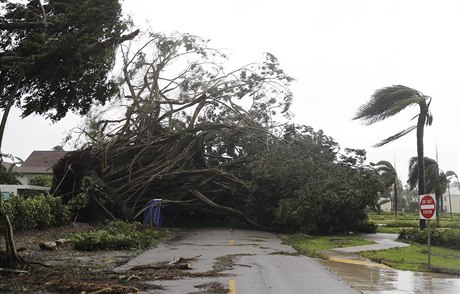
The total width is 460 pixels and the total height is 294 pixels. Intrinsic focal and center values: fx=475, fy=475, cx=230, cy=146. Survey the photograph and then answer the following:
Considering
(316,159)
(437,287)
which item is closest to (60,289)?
(437,287)

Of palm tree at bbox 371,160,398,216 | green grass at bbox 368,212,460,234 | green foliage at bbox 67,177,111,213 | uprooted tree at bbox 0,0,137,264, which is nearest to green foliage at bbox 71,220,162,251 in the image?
uprooted tree at bbox 0,0,137,264

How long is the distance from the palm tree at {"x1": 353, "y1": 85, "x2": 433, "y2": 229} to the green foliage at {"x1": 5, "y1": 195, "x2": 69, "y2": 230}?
1414 centimetres

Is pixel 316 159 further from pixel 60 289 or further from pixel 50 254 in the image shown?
pixel 60 289

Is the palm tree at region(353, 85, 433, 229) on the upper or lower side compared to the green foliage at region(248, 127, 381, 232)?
upper

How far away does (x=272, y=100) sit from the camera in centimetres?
2850

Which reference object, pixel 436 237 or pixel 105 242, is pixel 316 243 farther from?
pixel 105 242

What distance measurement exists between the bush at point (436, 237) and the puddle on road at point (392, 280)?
8.41 m

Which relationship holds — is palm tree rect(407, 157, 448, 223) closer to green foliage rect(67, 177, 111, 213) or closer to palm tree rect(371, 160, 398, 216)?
palm tree rect(371, 160, 398, 216)

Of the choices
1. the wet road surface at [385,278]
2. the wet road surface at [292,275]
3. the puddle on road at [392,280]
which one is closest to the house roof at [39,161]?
the wet road surface at [292,275]

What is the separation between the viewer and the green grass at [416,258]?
12.8 meters

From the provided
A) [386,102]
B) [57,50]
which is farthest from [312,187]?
[57,50]

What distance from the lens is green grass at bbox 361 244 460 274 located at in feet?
42.0

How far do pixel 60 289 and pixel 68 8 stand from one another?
6.29m

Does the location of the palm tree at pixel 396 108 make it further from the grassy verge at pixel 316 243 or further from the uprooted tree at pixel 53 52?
the uprooted tree at pixel 53 52
